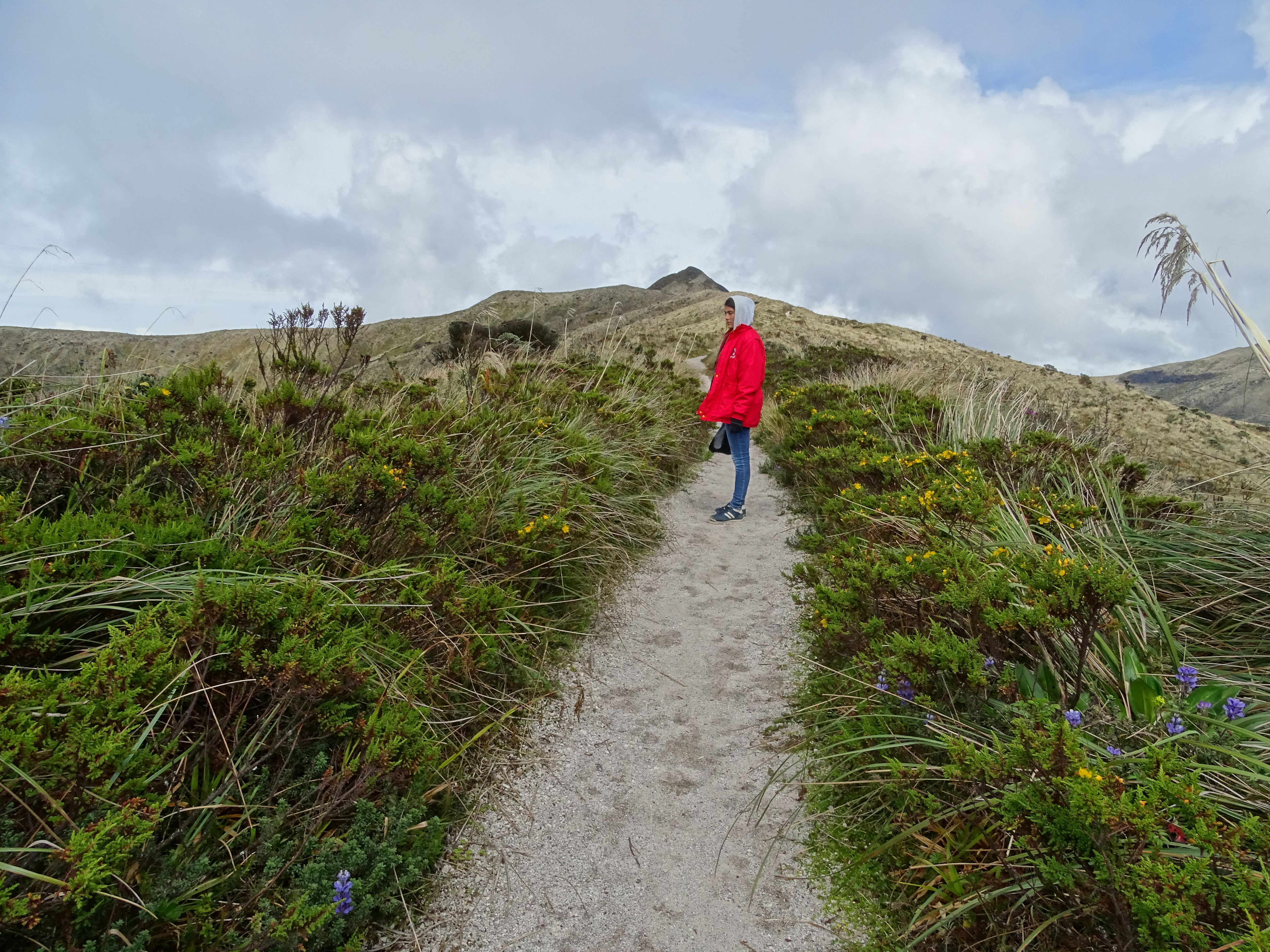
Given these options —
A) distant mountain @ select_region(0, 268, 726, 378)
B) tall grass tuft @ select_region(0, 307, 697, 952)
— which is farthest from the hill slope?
tall grass tuft @ select_region(0, 307, 697, 952)

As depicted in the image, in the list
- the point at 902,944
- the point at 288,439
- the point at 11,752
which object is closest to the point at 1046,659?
the point at 902,944

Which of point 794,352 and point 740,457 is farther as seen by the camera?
point 794,352

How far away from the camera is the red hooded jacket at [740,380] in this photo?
653 centimetres

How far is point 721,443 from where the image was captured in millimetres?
6859

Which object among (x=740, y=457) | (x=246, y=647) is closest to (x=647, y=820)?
(x=246, y=647)

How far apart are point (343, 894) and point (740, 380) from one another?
18.0 feet

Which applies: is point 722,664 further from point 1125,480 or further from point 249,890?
point 1125,480

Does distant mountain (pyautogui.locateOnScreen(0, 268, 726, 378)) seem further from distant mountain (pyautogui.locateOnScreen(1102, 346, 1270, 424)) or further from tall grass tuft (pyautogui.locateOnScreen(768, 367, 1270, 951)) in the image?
distant mountain (pyautogui.locateOnScreen(1102, 346, 1270, 424))

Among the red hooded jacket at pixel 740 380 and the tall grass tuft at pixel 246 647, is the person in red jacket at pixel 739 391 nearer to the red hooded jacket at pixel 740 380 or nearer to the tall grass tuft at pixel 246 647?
the red hooded jacket at pixel 740 380

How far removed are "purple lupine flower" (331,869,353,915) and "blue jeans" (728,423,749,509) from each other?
5.19 meters

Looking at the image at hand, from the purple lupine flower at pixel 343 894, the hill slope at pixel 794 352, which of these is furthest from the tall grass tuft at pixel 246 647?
the hill slope at pixel 794 352

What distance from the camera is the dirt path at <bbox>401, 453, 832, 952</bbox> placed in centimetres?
211

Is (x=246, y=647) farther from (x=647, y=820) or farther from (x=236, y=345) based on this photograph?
(x=236, y=345)

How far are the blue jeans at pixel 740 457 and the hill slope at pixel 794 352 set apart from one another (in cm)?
215
